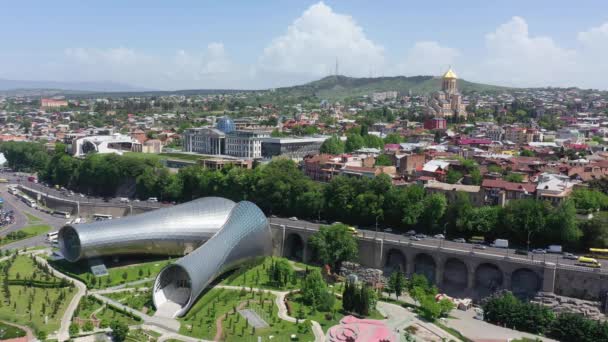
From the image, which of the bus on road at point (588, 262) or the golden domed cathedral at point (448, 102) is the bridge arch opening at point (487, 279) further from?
the golden domed cathedral at point (448, 102)

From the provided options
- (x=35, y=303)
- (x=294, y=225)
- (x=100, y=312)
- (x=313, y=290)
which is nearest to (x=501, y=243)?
(x=313, y=290)

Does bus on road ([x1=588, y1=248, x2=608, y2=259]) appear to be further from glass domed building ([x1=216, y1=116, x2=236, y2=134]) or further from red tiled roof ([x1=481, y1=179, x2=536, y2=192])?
glass domed building ([x1=216, y1=116, x2=236, y2=134])

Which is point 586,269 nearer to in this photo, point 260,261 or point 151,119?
point 260,261

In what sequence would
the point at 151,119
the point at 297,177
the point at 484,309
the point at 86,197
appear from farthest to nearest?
the point at 151,119
the point at 86,197
the point at 297,177
the point at 484,309

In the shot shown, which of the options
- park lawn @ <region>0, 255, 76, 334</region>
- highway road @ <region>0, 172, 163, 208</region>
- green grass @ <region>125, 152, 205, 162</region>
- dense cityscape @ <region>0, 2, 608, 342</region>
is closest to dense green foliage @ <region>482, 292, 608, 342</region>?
dense cityscape @ <region>0, 2, 608, 342</region>

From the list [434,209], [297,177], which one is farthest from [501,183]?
[297,177]

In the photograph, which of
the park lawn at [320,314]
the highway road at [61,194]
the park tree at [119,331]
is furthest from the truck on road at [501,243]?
the highway road at [61,194]

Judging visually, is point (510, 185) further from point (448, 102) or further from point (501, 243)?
point (448, 102)

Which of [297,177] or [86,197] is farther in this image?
[86,197]
